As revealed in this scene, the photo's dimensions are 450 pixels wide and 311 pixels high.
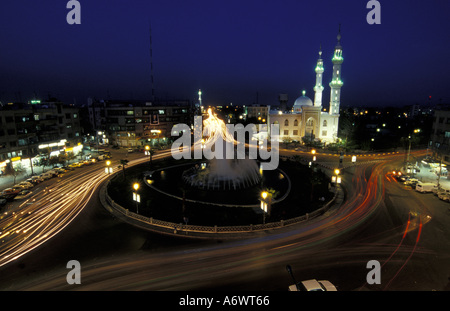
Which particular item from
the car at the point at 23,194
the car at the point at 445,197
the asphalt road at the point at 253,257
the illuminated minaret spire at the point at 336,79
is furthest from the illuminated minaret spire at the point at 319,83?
the car at the point at 23,194

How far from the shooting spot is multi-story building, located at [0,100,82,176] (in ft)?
144

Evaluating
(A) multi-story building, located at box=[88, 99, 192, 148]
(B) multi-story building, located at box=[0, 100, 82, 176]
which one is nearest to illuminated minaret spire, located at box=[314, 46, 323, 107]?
(A) multi-story building, located at box=[88, 99, 192, 148]

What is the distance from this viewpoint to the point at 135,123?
71500 millimetres

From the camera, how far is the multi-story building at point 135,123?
70.8 m

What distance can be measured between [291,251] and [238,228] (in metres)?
5.02

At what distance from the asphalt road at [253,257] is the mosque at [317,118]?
51.7m

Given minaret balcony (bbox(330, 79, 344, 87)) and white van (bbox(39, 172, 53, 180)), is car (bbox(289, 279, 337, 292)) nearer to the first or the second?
white van (bbox(39, 172, 53, 180))

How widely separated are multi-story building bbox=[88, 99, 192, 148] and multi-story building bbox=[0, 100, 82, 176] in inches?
420

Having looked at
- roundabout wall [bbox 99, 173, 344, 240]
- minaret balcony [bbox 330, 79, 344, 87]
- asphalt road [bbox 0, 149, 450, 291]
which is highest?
minaret balcony [bbox 330, 79, 344, 87]

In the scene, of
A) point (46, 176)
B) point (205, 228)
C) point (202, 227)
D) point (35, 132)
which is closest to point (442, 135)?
point (205, 228)

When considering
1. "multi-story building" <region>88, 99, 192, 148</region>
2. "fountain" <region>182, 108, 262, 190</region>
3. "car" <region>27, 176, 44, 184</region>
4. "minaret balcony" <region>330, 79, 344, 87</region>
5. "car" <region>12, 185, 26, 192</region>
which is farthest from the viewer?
"minaret balcony" <region>330, 79, 344, 87</region>

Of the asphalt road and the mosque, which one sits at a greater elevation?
the mosque

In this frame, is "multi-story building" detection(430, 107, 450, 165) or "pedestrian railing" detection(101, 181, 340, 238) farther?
"multi-story building" detection(430, 107, 450, 165)

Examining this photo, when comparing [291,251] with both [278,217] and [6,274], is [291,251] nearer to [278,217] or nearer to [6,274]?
[278,217]
